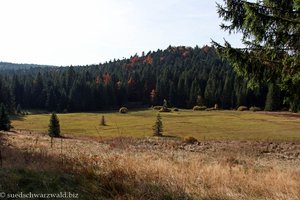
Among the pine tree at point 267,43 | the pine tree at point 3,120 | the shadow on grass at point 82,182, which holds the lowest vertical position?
the pine tree at point 3,120

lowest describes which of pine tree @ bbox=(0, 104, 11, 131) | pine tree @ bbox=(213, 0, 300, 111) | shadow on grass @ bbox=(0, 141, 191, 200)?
pine tree @ bbox=(0, 104, 11, 131)

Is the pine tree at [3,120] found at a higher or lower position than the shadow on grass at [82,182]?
lower

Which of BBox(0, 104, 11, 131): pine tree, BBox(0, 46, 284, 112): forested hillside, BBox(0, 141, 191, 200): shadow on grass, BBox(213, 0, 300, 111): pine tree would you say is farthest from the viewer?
BBox(0, 46, 284, 112): forested hillside

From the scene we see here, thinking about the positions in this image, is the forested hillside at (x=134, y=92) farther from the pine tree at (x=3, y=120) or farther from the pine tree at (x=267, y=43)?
the pine tree at (x=267, y=43)

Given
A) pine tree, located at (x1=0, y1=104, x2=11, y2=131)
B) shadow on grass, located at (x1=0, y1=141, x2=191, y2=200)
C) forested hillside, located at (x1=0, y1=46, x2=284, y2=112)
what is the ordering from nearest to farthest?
shadow on grass, located at (x1=0, y1=141, x2=191, y2=200)
pine tree, located at (x1=0, y1=104, x2=11, y2=131)
forested hillside, located at (x1=0, y1=46, x2=284, y2=112)

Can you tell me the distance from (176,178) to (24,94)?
13526cm

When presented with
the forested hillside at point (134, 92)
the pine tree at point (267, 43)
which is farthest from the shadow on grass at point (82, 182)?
the forested hillside at point (134, 92)

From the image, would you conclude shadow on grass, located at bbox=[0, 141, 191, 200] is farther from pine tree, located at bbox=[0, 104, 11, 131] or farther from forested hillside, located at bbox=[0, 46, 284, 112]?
forested hillside, located at bbox=[0, 46, 284, 112]

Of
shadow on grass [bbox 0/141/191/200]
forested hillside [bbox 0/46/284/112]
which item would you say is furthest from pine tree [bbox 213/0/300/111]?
forested hillside [bbox 0/46/284/112]

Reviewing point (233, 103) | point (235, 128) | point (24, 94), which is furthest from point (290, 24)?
point (24, 94)

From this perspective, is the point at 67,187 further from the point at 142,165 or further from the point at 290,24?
the point at 290,24

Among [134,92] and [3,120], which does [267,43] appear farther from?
[134,92]

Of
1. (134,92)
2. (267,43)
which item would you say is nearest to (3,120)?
(267,43)

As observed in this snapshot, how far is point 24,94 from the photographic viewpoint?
13450cm
